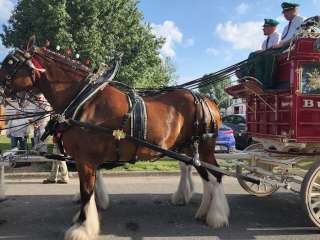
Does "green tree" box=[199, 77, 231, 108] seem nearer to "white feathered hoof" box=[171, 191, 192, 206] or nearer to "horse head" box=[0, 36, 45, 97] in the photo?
"white feathered hoof" box=[171, 191, 192, 206]

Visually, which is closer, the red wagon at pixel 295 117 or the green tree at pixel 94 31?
the red wagon at pixel 295 117

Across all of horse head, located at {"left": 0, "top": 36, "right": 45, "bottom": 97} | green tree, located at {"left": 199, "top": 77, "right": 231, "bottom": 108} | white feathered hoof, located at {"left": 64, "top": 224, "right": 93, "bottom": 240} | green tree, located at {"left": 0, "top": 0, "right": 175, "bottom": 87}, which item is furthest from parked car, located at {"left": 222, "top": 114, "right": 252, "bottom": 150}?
horse head, located at {"left": 0, "top": 36, "right": 45, "bottom": 97}

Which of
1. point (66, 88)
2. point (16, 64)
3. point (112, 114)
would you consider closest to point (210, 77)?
point (112, 114)

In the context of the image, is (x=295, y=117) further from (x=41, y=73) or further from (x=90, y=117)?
(x=41, y=73)

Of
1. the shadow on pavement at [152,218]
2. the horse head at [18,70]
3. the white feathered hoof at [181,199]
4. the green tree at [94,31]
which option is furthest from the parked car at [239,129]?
the horse head at [18,70]

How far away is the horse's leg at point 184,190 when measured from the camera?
270 inches

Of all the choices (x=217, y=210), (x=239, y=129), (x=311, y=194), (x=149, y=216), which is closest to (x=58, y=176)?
(x=149, y=216)

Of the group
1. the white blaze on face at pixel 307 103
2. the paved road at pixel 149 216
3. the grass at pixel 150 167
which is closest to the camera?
the paved road at pixel 149 216

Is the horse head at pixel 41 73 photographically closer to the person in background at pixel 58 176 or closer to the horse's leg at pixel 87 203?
the horse's leg at pixel 87 203

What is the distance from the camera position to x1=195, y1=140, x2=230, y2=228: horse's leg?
5688 mm

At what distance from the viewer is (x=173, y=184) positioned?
8938 millimetres

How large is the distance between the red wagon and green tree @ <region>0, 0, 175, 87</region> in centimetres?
1276

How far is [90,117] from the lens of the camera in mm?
5207

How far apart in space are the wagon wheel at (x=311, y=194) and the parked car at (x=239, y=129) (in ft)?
34.4
